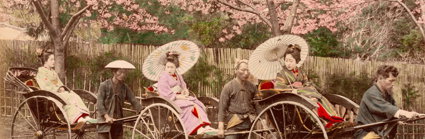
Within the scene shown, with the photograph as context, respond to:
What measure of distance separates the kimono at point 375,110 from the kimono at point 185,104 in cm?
194

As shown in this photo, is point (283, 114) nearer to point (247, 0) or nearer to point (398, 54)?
point (247, 0)

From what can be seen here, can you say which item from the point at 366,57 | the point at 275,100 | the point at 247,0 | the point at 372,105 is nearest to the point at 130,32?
the point at 247,0

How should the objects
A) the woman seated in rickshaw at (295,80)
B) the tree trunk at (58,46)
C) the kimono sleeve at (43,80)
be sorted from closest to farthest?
the woman seated in rickshaw at (295,80) → the kimono sleeve at (43,80) → the tree trunk at (58,46)

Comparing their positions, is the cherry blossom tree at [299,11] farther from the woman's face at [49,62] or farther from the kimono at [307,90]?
the kimono at [307,90]

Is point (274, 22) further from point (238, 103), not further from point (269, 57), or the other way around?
point (238, 103)

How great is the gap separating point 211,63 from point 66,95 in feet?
10.3

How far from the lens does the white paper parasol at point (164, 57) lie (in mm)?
7320

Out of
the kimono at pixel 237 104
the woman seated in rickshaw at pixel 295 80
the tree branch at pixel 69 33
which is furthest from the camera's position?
the tree branch at pixel 69 33

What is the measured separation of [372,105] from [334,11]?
6.01 metres

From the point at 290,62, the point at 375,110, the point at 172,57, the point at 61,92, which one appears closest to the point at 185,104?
the point at 172,57

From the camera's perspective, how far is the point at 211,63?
10156 mm

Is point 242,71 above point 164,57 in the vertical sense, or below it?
below

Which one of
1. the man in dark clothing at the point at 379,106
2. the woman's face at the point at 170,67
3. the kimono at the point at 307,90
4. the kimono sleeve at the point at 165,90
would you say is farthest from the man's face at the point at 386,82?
the woman's face at the point at 170,67

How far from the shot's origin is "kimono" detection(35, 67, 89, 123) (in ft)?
24.4
